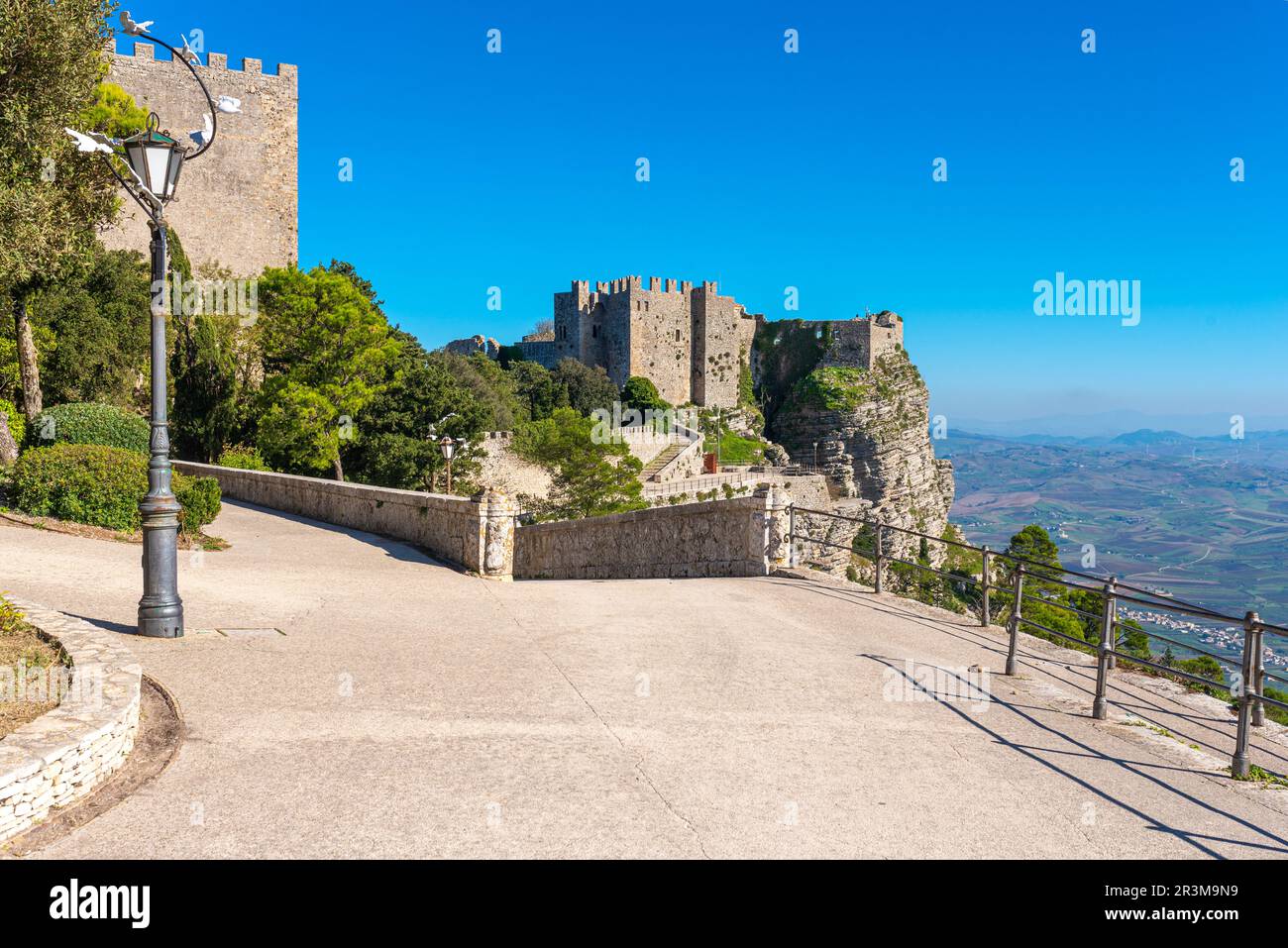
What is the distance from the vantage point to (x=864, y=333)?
2842 inches

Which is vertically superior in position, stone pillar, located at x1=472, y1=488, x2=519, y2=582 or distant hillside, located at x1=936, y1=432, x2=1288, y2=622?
stone pillar, located at x1=472, y1=488, x2=519, y2=582

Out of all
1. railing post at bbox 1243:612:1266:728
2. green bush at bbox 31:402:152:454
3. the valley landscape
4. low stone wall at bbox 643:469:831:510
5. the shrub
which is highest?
green bush at bbox 31:402:152:454

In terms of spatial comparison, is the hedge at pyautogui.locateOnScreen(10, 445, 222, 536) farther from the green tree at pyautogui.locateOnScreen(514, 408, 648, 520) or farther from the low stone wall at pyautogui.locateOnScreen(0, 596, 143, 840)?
the green tree at pyautogui.locateOnScreen(514, 408, 648, 520)

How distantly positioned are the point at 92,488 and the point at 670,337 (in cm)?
5906

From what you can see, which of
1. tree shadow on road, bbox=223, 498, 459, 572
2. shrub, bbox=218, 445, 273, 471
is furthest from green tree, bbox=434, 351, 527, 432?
tree shadow on road, bbox=223, 498, 459, 572

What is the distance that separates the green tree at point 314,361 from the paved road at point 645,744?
1932 centimetres

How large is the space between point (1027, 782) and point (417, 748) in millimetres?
3676

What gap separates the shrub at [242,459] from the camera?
27.3m

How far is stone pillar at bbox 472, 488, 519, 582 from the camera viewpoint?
14.2 meters

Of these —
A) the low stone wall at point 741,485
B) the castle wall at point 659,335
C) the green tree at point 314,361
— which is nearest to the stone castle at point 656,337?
the castle wall at point 659,335

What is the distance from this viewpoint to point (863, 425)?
69000mm

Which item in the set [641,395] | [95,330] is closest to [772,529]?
[95,330]

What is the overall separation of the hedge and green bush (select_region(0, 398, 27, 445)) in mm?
5121
